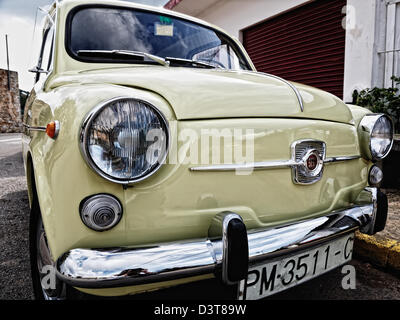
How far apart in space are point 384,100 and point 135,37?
3.26 m

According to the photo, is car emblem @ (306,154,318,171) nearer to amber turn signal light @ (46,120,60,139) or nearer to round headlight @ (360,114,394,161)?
round headlight @ (360,114,394,161)

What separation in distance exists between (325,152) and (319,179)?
0.41 ft

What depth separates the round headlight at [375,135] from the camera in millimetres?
1665

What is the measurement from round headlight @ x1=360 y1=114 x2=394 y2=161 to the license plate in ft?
1.61

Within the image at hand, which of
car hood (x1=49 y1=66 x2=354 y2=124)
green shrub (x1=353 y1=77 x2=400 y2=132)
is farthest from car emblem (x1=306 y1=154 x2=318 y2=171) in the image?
green shrub (x1=353 y1=77 x2=400 y2=132)

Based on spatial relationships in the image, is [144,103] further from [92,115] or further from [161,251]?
[161,251]

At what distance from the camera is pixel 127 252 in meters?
0.98

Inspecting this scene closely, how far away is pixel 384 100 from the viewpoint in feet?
12.7

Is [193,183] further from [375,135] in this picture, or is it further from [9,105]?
[9,105]

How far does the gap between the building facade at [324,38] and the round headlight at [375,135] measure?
2747 millimetres

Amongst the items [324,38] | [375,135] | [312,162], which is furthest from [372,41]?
[312,162]

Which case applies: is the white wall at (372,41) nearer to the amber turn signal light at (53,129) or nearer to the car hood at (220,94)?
the car hood at (220,94)

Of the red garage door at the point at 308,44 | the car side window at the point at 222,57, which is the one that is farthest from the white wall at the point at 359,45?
the car side window at the point at 222,57

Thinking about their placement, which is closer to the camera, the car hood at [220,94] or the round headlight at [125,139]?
the round headlight at [125,139]
